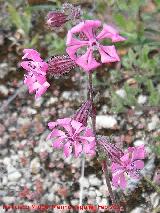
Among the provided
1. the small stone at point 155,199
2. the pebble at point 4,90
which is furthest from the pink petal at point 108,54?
the pebble at point 4,90

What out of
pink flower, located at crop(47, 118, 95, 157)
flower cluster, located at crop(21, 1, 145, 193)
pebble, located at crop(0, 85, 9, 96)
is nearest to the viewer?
flower cluster, located at crop(21, 1, 145, 193)

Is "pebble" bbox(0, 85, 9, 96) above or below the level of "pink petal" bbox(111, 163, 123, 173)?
above

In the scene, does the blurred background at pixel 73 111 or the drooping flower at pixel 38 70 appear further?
the blurred background at pixel 73 111

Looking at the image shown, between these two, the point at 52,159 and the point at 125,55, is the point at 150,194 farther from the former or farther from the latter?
the point at 125,55

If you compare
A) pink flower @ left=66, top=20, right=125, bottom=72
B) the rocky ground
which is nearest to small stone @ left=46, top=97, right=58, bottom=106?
the rocky ground

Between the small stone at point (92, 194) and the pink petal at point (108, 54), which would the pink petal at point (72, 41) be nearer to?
the pink petal at point (108, 54)

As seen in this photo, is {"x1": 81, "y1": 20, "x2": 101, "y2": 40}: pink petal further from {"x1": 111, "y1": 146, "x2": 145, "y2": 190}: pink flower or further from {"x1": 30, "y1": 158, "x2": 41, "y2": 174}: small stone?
{"x1": 30, "y1": 158, "x2": 41, "y2": 174}: small stone
